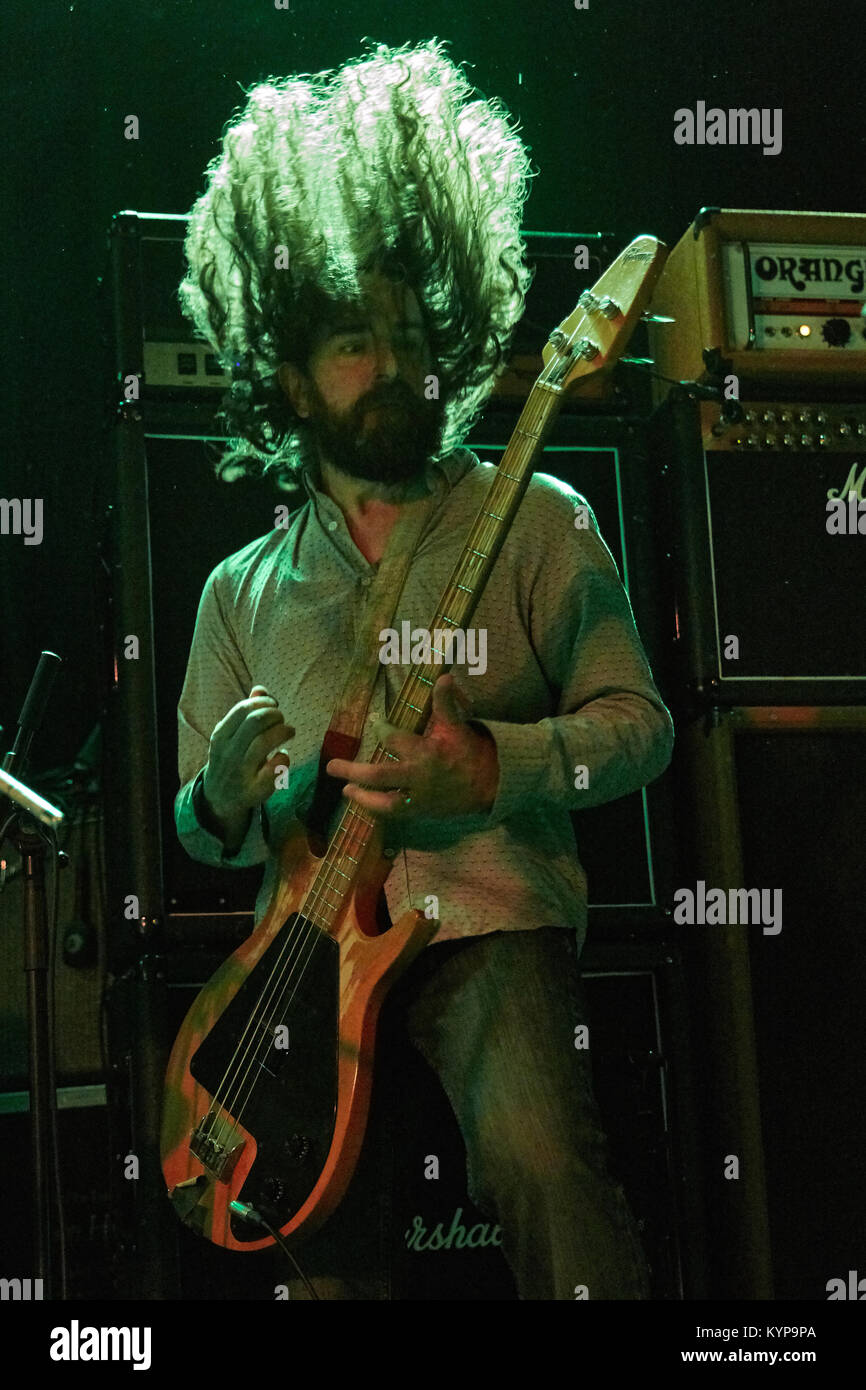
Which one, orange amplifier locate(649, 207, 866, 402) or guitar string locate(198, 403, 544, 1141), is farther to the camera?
orange amplifier locate(649, 207, 866, 402)

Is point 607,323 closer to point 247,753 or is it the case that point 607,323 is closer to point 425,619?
point 425,619

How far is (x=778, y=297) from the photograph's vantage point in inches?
106

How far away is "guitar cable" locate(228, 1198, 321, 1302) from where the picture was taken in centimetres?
184

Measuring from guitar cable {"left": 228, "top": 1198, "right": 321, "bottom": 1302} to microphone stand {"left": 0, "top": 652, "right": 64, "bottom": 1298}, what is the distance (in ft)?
0.83

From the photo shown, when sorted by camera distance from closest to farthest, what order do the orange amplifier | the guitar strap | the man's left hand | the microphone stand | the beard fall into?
the man's left hand, the microphone stand, the guitar strap, the beard, the orange amplifier

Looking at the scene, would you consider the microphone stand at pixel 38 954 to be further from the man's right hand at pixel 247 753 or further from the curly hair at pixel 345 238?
the curly hair at pixel 345 238

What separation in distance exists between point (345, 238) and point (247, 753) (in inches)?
37.6

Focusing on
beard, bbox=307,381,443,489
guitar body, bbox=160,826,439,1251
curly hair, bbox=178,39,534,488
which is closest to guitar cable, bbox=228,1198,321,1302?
guitar body, bbox=160,826,439,1251

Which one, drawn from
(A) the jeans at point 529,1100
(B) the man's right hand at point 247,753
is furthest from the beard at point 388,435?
(A) the jeans at point 529,1100

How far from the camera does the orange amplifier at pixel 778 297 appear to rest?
2.67 metres

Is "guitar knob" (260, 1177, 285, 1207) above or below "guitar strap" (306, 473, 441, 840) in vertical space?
below

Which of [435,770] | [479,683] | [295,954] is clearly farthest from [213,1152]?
[479,683]

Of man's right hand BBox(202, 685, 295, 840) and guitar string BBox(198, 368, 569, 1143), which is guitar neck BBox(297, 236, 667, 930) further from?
man's right hand BBox(202, 685, 295, 840)
